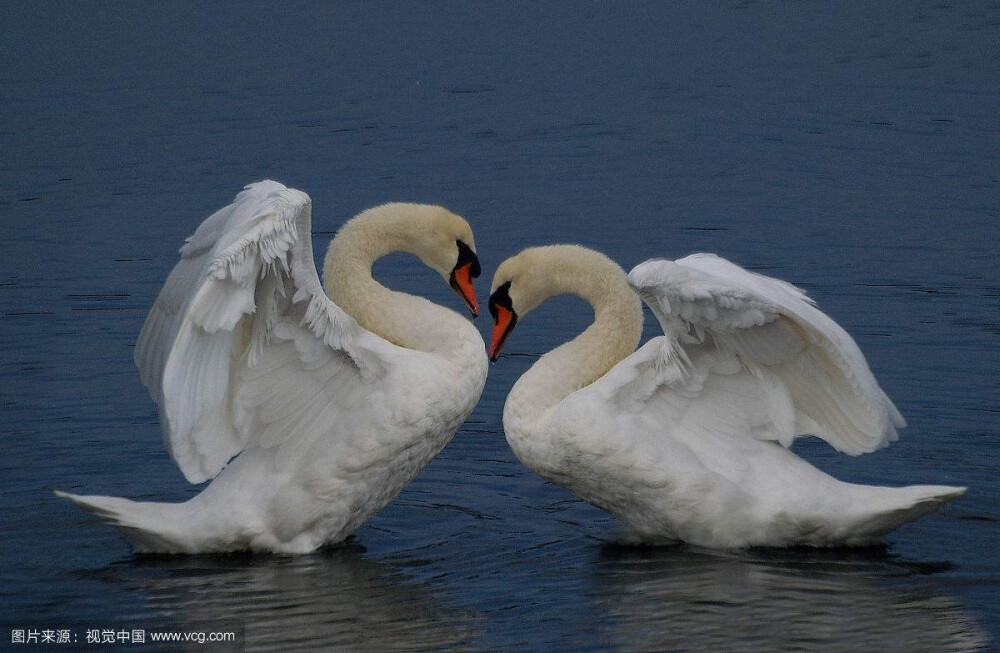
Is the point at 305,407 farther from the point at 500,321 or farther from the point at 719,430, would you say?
the point at 719,430

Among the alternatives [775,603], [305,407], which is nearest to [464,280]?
[305,407]

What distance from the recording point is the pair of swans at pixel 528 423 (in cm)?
782

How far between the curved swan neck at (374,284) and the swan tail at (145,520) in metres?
1.33

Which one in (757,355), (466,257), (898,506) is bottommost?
(898,506)

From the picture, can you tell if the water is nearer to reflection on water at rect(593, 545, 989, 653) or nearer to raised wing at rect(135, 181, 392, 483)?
reflection on water at rect(593, 545, 989, 653)

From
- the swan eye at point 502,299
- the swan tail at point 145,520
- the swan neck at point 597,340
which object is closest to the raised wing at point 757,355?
the swan neck at point 597,340

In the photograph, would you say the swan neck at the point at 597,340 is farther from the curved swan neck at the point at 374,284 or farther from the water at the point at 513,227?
the water at the point at 513,227

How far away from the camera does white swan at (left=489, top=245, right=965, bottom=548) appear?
7.76 meters

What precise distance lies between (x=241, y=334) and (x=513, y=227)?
6.16m

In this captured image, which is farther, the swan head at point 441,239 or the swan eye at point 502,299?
the swan eye at point 502,299

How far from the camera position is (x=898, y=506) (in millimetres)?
7660

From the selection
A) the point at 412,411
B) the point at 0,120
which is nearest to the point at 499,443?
the point at 412,411

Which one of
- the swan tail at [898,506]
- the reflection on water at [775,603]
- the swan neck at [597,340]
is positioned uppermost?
the swan neck at [597,340]

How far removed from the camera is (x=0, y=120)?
1767 cm
